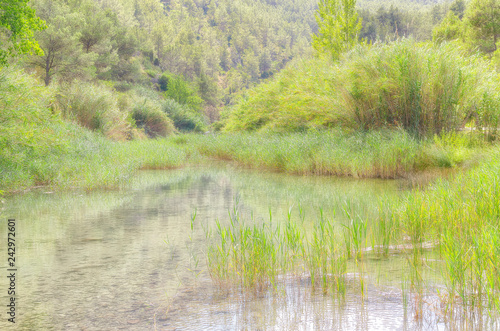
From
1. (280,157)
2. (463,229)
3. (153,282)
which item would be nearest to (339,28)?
(280,157)

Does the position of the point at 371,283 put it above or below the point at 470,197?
below

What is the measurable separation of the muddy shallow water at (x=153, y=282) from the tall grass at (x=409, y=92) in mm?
6382

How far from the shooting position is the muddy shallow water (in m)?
3.58

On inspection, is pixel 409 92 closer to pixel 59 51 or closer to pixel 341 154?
pixel 341 154

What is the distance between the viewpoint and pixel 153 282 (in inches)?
185

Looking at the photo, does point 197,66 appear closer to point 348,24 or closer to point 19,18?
point 348,24

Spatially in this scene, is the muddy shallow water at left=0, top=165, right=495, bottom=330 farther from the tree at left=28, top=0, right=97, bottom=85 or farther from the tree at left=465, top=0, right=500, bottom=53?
the tree at left=465, top=0, right=500, bottom=53

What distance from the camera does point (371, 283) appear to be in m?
4.30

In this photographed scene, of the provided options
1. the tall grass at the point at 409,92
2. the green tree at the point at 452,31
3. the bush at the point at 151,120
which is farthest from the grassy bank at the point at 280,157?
the green tree at the point at 452,31

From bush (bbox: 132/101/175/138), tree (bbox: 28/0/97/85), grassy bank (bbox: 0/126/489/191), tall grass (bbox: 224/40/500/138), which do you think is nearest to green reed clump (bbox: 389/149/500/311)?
grassy bank (bbox: 0/126/489/191)

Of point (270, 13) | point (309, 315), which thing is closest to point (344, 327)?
point (309, 315)

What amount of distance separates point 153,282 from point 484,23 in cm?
3583

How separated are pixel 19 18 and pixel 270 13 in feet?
479

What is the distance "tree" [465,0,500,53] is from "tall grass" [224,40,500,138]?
65.0ft
